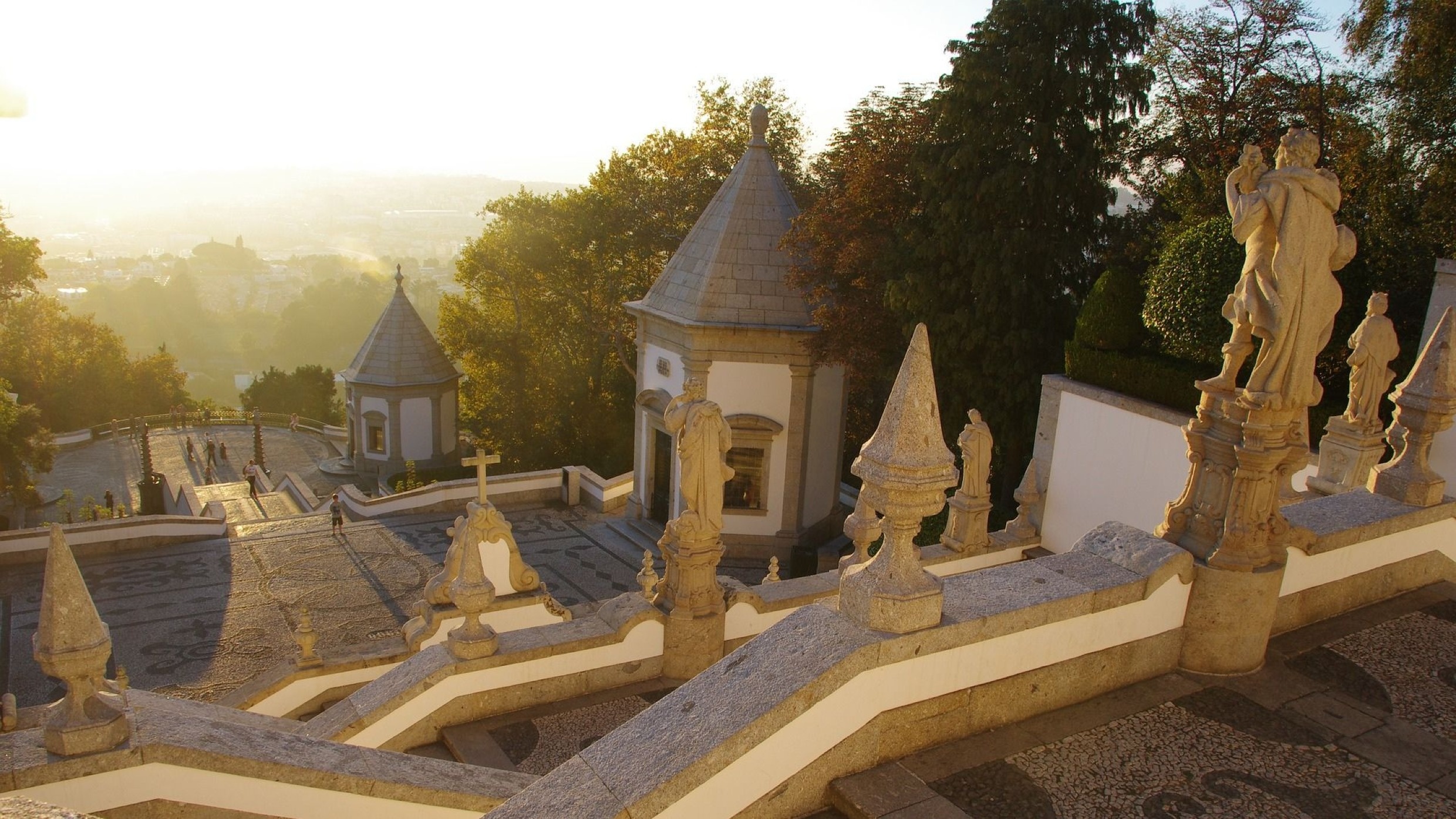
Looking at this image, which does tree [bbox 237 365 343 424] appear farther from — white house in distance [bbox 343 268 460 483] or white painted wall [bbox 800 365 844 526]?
white painted wall [bbox 800 365 844 526]

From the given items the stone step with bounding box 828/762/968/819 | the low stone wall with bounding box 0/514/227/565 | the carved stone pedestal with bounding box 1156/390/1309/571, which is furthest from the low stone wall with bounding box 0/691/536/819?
the low stone wall with bounding box 0/514/227/565

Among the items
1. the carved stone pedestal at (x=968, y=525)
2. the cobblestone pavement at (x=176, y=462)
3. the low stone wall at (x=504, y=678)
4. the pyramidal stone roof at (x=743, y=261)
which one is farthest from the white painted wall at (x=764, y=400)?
the cobblestone pavement at (x=176, y=462)

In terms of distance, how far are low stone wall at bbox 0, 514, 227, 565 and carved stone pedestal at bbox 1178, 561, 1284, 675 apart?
55.9 feet

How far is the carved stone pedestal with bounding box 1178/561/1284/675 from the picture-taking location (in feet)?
18.2

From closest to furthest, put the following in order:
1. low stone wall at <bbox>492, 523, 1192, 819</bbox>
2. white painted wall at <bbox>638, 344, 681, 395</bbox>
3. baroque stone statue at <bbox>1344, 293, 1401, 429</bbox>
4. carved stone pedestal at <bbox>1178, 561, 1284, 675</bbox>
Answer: low stone wall at <bbox>492, 523, 1192, 819</bbox> < carved stone pedestal at <bbox>1178, 561, 1284, 675</bbox> < baroque stone statue at <bbox>1344, 293, 1401, 429</bbox> < white painted wall at <bbox>638, 344, 681, 395</bbox>

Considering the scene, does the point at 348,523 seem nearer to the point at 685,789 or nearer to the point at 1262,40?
the point at 685,789

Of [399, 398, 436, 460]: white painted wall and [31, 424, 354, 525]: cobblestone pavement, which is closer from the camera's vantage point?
[399, 398, 436, 460]: white painted wall

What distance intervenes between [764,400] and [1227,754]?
42.9 ft

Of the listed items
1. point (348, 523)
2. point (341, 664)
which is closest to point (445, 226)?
point (348, 523)

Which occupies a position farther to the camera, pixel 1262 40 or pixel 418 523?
pixel 418 523

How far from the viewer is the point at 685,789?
369 cm

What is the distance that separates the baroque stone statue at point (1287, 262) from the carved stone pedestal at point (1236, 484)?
0.14 m

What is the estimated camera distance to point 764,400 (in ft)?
57.7

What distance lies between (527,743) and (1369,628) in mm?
5647
